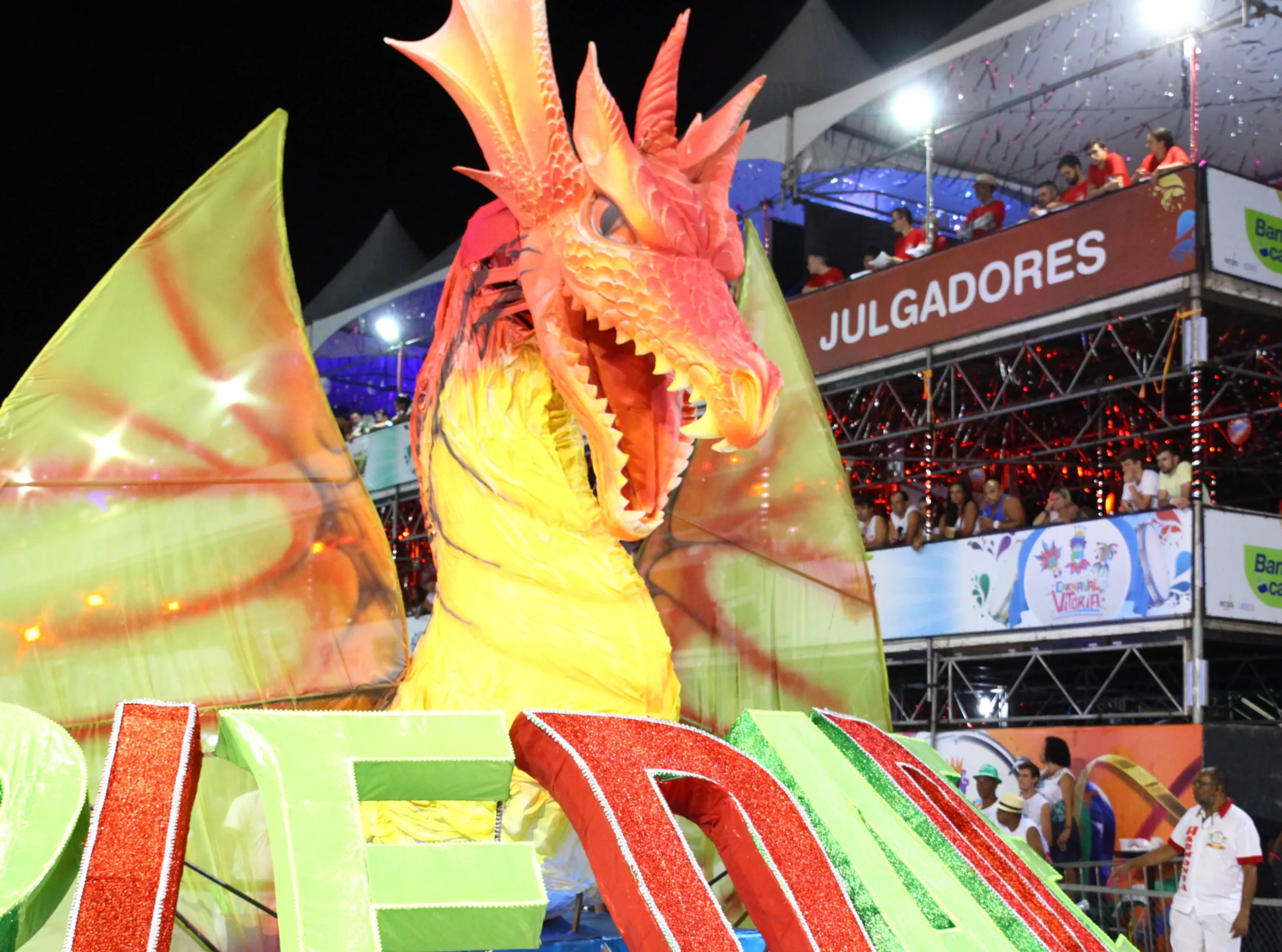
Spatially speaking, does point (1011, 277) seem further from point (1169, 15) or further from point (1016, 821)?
point (1016, 821)

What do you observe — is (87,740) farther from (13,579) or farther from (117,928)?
(117,928)

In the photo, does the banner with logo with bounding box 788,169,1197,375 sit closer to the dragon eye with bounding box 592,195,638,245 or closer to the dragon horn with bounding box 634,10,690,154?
the dragon horn with bounding box 634,10,690,154

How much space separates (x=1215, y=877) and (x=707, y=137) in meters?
4.82

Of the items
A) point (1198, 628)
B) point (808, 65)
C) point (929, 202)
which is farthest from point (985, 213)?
point (1198, 628)

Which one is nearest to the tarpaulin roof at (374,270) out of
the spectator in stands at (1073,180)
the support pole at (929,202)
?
the support pole at (929,202)

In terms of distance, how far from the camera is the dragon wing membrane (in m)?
3.00

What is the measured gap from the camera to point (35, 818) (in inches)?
82.0

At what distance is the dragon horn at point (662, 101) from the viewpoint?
2.93 m

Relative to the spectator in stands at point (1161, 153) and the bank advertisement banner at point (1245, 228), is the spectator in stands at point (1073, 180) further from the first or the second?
the bank advertisement banner at point (1245, 228)

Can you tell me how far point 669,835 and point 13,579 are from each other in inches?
60.0

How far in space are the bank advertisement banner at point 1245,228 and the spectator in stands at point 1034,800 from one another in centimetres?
305

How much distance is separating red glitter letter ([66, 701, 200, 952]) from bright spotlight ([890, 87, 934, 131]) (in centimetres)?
824

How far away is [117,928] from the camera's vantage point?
6.20 feet

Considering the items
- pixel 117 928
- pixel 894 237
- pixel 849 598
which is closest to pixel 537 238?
pixel 849 598
